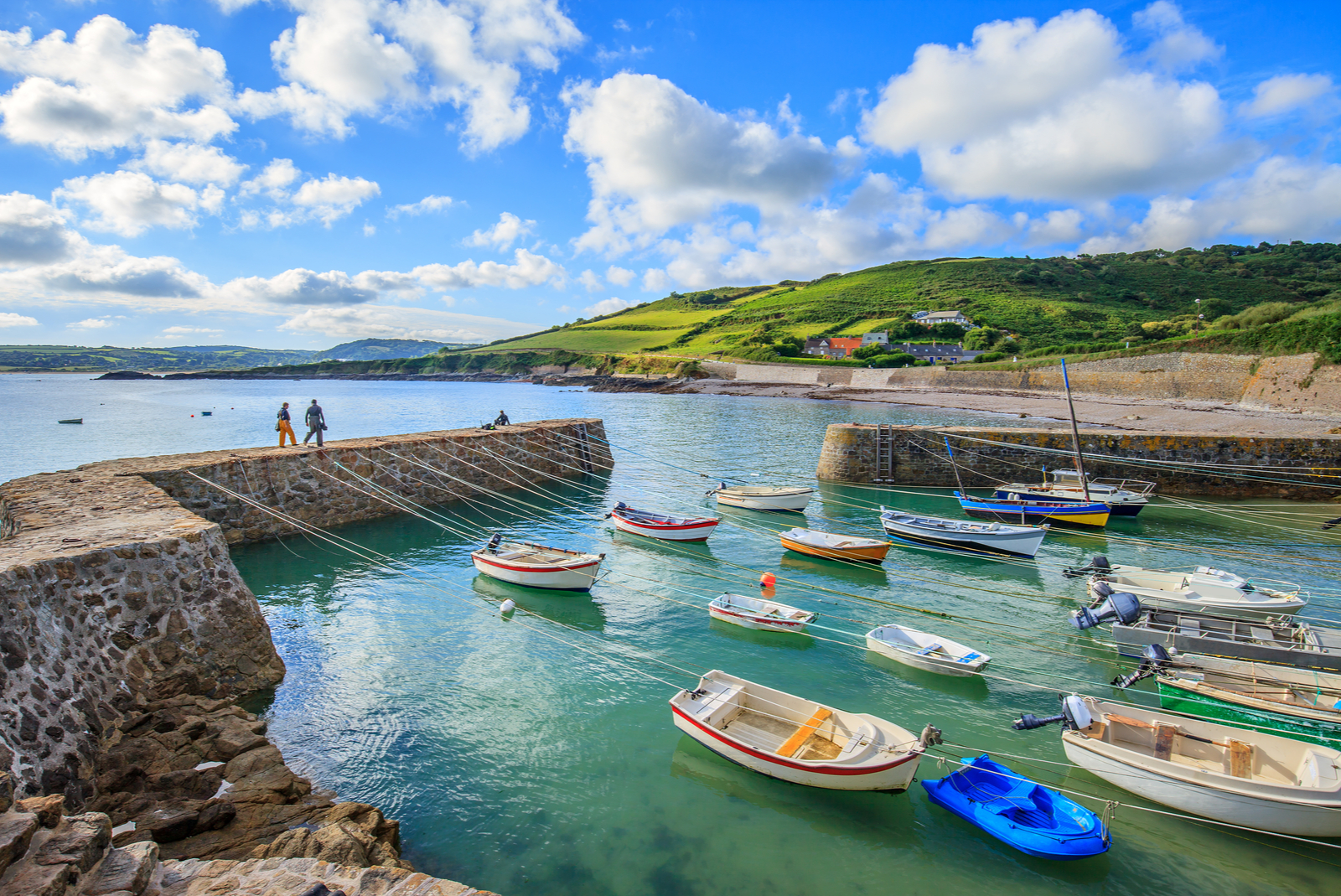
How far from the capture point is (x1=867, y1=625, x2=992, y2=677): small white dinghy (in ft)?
38.3

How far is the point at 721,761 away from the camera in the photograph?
971cm

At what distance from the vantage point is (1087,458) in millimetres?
28828

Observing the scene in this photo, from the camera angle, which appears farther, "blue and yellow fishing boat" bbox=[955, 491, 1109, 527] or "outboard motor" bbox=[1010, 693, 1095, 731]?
"blue and yellow fishing boat" bbox=[955, 491, 1109, 527]

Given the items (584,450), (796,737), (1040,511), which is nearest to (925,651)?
(796,737)

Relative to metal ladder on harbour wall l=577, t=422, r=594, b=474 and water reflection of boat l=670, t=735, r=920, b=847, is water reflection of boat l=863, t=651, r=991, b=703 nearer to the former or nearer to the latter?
water reflection of boat l=670, t=735, r=920, b=847

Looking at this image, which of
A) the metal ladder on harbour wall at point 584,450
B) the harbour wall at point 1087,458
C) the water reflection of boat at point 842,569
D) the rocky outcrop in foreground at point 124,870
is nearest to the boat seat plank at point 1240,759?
the water reflection of boat at point 842,569

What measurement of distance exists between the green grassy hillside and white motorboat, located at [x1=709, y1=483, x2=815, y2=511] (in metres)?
86.5

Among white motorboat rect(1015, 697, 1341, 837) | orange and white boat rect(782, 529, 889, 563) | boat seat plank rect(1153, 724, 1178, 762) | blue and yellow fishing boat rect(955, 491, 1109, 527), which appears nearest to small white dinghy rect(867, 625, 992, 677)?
white motorboat rect(1015, 697, 1341, 837)

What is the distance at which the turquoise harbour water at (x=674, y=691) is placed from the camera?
7609 millimetres

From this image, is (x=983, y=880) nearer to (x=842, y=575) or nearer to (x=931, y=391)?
(x=842, y=575)

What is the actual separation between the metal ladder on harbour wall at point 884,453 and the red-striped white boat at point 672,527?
12991mm

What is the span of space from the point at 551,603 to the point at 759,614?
5467 mm

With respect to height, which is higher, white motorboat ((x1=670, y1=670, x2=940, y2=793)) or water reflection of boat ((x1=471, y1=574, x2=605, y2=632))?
white motorboat ((x1=670, y1=670, x2=940, y2=793))

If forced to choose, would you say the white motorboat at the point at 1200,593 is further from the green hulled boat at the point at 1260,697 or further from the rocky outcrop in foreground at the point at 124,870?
the rocky outcrop in foreground at the point at 124,870
